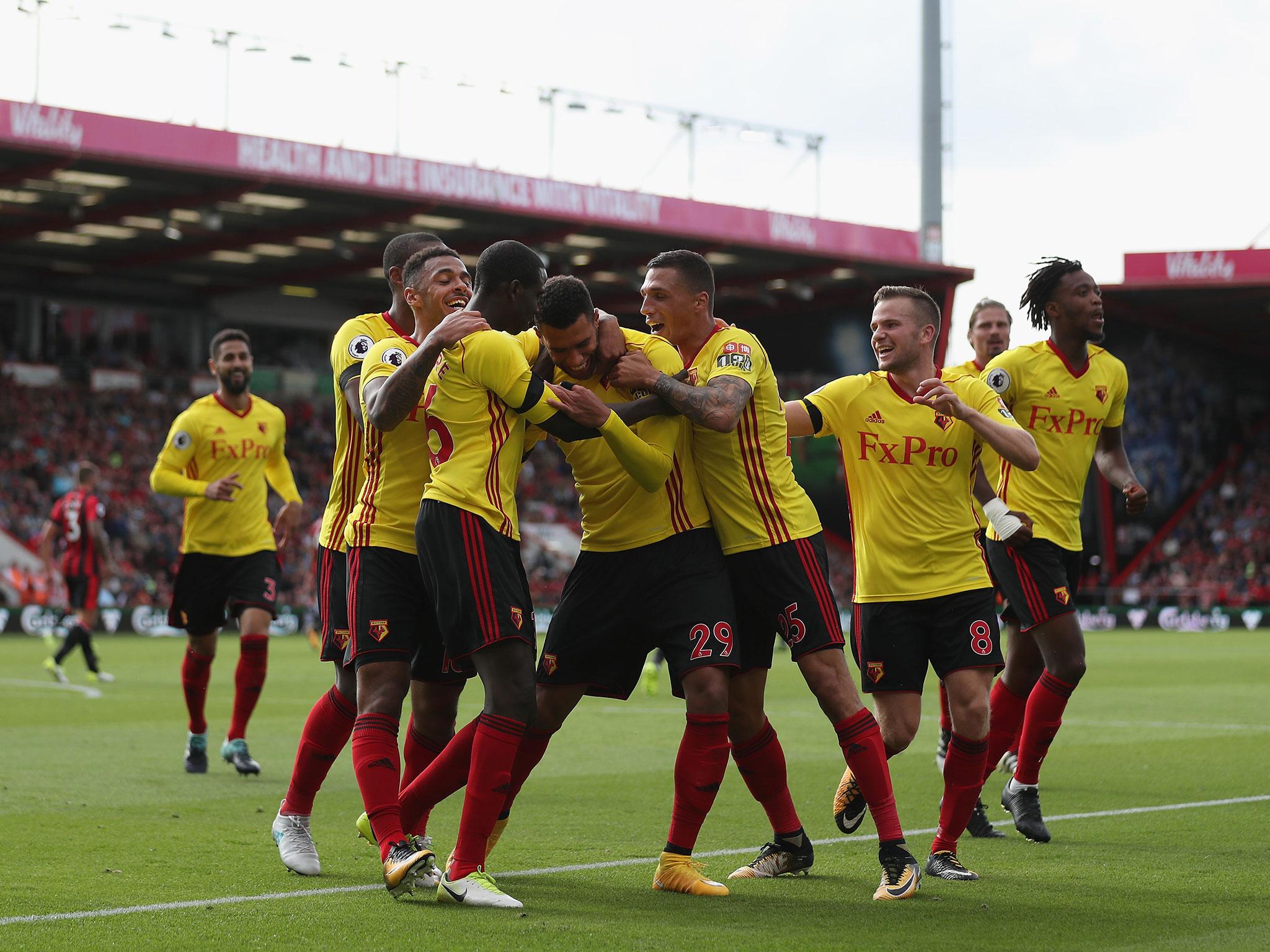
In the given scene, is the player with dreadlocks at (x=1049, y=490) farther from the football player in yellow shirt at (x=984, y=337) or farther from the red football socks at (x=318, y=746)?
the red football socks at (x=318, y=746)

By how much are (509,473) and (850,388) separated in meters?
1.59

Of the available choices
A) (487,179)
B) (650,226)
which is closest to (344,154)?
(487,179)

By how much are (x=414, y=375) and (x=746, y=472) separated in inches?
Result: 50.0

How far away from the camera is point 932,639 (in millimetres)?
6203

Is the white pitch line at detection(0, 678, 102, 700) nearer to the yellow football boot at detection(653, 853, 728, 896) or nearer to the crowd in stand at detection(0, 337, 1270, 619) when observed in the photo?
the crowd in stand at detection(0, 337, 1270, 619)

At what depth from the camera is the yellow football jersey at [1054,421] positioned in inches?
292

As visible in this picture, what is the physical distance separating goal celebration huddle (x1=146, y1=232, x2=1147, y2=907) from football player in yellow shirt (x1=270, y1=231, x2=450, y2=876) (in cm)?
1

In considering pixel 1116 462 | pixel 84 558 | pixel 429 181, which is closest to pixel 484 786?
pixel 1116 462

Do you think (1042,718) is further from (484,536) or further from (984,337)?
(484,536)

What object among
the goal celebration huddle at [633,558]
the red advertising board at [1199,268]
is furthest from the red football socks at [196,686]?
the red advertising board at [1199,268]

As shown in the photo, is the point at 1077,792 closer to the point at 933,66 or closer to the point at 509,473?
the point at 509,473

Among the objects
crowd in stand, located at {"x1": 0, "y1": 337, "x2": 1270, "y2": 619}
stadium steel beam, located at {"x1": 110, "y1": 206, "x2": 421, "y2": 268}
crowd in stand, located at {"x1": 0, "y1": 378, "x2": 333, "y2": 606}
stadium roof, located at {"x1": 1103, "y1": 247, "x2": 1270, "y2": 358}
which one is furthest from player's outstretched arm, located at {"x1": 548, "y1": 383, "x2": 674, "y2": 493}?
stadium roof, located at {"x1": 1103, "y1": 247, "x2": 1270, "y2": 358}

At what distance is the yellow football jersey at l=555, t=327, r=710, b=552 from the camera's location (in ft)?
18.4

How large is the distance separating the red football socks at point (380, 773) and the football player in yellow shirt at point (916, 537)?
1.79 m
